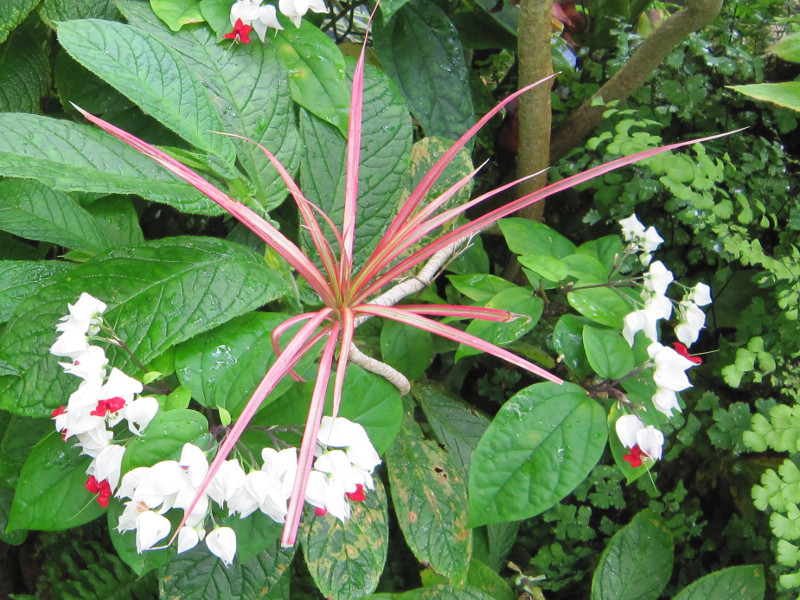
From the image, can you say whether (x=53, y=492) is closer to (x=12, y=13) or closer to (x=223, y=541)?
(x=223, y=541)

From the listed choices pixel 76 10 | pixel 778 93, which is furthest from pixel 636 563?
pixel 76 10

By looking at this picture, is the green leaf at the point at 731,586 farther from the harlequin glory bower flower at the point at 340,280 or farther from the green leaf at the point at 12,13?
the green leaf at the point at 12,13

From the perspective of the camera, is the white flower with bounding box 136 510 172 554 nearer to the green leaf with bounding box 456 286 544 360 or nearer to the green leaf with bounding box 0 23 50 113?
the green leaf with bounding box 456 286 544 360

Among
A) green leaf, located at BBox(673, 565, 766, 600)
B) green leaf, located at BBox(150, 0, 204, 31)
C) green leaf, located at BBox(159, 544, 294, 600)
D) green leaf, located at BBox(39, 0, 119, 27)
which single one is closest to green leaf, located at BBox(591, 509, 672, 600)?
green leaf, located at BBox(673, 565, 766, 600)

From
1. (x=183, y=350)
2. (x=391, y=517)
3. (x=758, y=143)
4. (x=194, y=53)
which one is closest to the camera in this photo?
(x=183, y=350)

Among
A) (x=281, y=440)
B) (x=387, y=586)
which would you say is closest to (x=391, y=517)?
(x=387, y=586)

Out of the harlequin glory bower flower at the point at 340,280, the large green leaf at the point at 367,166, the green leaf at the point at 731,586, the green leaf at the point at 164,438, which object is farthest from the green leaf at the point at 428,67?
the green leaf at the point at 731,586

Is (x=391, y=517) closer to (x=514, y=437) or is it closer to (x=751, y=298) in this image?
(x=514, y=437)
